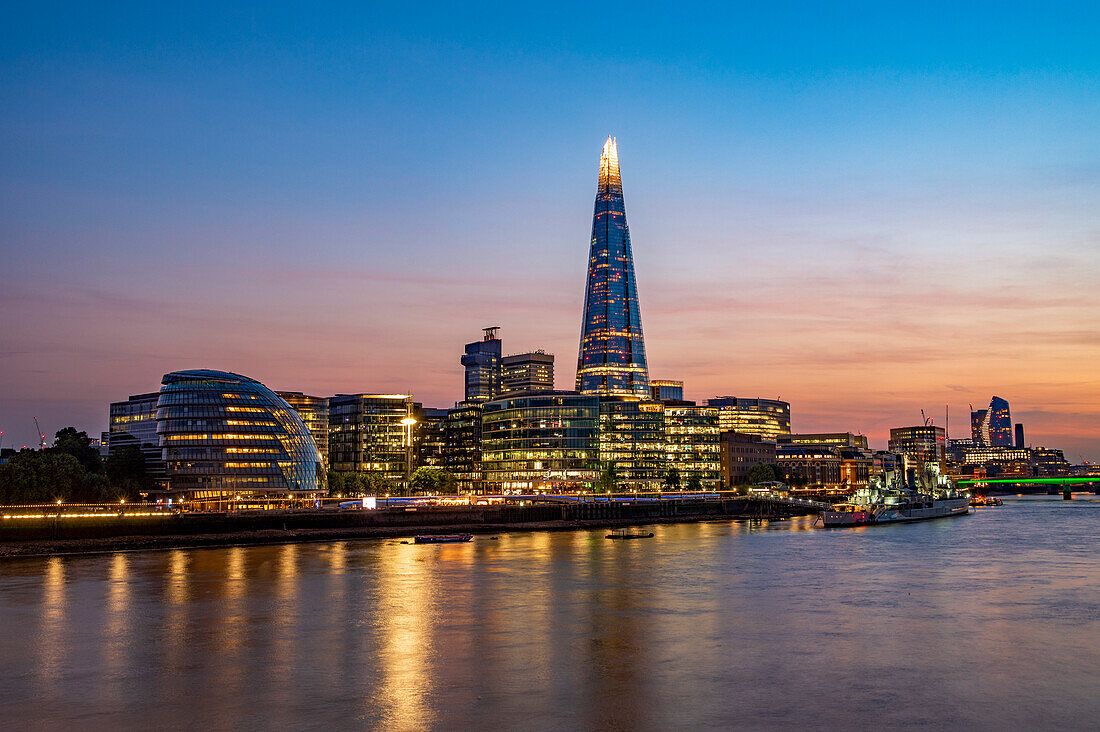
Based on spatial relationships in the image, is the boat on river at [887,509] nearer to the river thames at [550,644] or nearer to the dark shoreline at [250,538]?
the dark shoreline at [250,538]

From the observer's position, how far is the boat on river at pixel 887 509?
150 meters

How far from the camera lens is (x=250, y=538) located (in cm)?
11375

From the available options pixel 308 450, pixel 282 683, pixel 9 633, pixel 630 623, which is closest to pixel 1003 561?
pixel 630 623

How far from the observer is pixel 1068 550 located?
100 m

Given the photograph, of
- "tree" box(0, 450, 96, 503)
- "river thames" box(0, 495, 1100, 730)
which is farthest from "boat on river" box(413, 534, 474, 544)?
"tree" box(0, 450, 96, 503)

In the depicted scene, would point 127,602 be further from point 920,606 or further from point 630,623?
point 920,606

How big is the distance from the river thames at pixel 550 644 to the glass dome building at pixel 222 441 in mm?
78972

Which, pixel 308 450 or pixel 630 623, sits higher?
pixel 308 450

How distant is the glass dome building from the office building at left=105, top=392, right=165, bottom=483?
7.72ft

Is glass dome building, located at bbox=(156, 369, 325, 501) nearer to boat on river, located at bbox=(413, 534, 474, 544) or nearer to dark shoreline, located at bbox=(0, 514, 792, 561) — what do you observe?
dark shoreline, located at bbox=(0, 514, 792, 561)

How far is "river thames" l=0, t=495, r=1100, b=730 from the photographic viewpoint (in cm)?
3272

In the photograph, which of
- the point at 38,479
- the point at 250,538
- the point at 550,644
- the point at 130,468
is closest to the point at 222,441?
the point at 130,468

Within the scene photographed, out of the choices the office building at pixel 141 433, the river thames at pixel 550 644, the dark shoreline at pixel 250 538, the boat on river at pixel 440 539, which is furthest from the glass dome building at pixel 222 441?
the river thames at pixel 550 644

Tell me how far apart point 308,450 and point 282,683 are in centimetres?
15111
